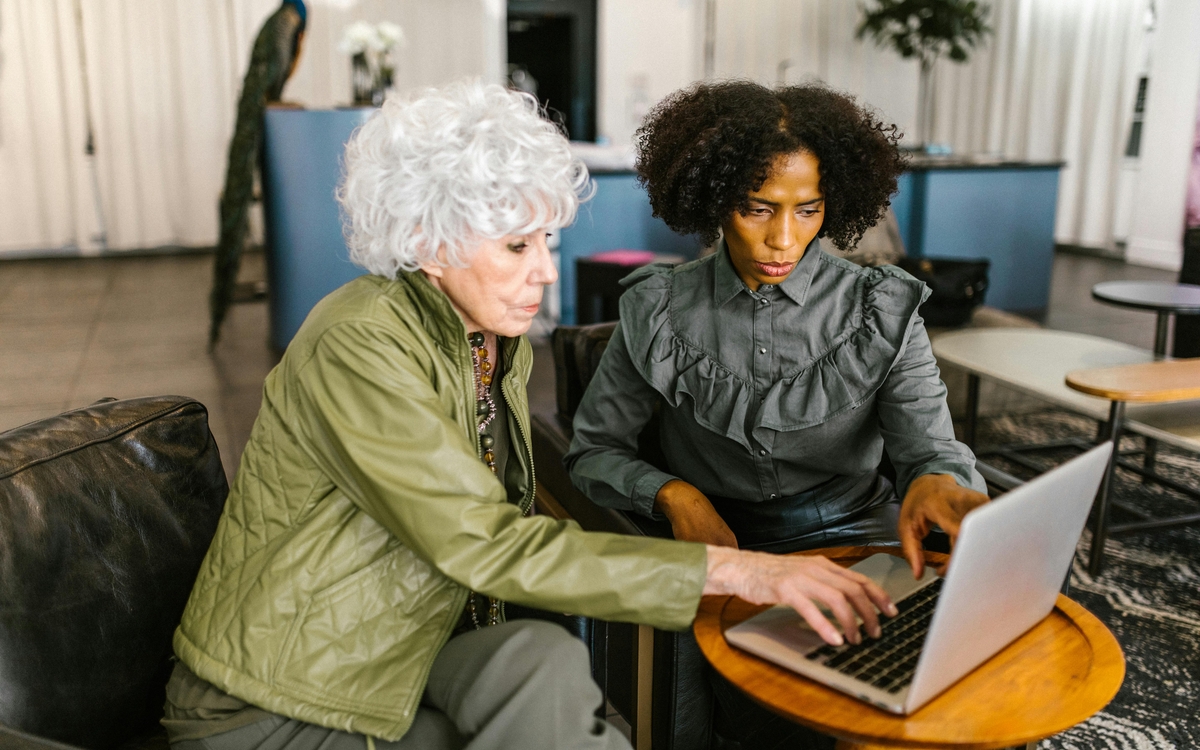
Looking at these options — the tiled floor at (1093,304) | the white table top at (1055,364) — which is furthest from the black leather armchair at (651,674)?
the tiled floor at (1093,304)

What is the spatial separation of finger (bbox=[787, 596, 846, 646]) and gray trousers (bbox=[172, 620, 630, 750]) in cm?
25

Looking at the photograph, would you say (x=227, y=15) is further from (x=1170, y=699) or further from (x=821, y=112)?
(x=1170, y=699)

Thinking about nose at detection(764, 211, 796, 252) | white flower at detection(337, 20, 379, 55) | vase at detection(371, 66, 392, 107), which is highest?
white flower at detection(337, 20, 379, 55)

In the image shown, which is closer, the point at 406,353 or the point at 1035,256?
the point at 406,353

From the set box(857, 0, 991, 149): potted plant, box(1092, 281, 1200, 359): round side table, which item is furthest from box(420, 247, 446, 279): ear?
box(857, 0, 991, 149): potted plant

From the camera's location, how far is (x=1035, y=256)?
6.34 meters

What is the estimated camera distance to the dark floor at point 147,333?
435cm

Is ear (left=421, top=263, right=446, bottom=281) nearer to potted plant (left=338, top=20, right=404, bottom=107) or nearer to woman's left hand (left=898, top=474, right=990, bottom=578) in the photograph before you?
woman's left hand (left=898, top=474, right=990, bottom=578)

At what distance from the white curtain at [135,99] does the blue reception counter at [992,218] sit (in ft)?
13.6

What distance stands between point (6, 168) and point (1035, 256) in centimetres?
758

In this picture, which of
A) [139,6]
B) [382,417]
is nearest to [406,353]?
[382,417]

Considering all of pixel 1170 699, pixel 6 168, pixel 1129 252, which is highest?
pixel 6 168

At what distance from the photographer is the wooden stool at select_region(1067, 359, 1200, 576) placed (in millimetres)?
2477

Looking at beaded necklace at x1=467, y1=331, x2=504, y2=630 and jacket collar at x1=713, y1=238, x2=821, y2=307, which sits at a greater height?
jacket collar at x1=713, y1=238, x2=821, y2=307
